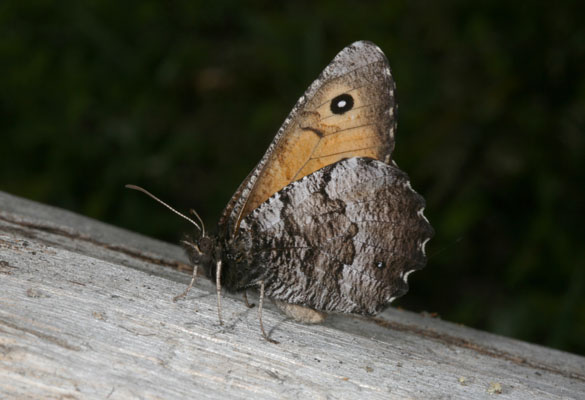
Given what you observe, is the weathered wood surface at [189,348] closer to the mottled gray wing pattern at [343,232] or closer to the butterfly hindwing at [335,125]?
the mottled gray wing pattern at [343,232]

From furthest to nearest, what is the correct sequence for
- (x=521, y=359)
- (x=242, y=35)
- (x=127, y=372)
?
(x=242, y=35)
(x=521, y=359)
(x=127, y=372)

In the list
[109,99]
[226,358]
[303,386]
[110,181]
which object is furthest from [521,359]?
[109,99]

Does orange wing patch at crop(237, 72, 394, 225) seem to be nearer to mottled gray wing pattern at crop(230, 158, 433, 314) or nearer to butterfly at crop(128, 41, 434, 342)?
butterfly at crop(128, 41, 434, 342)

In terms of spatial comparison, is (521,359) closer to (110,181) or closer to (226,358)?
(226,358)

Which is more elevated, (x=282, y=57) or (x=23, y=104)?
(x=282, y=57)

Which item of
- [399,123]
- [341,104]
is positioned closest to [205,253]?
[341,104]

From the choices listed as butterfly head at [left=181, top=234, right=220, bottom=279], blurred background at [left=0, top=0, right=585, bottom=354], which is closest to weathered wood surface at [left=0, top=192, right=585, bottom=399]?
butterfly head at [left=181, top=234, right=220, bottom=279]

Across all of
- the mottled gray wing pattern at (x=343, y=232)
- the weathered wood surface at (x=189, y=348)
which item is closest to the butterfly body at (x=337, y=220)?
the mottled gray wing pattern at (x=343, y=232)
